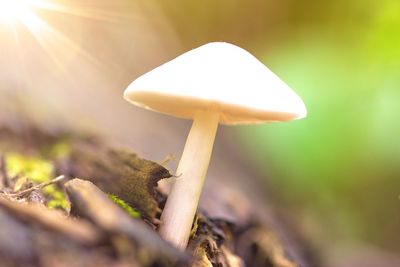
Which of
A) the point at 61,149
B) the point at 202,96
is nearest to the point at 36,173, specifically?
the point at 61,149

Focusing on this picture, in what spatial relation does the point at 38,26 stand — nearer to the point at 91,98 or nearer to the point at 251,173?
the point at 91,98

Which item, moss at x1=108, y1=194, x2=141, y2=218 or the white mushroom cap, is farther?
moss at x1=108, y1=194, x2=141, y2=218

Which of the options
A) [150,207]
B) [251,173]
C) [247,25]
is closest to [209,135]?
[150,207]

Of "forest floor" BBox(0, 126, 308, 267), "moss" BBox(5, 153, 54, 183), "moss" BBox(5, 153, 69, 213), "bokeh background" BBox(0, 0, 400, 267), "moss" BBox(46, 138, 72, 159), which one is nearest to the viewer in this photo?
"forest floor" BBox(0, 126, 308, 267)

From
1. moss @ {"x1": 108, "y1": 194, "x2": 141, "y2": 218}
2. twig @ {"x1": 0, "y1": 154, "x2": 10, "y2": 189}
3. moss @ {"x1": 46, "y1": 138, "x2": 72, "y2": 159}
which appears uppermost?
moss @ {"x1": 46, "y1": 138, "x2": 72, "y2": 159}

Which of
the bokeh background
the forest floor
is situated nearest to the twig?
the forest floor

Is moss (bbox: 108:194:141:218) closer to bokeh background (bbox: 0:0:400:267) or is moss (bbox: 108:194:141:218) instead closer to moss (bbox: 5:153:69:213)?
moss (bbox: 5:153:69:213)

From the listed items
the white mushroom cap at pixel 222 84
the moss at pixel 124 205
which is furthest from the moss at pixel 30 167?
the white mushroom cap at pixel 222 84

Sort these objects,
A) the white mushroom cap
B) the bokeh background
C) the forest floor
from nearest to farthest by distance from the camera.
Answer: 1. the forest floor
2. the white mushroom cap
3. the bokeh background
